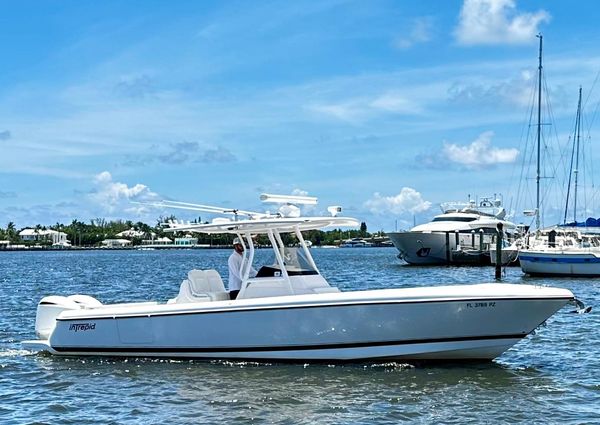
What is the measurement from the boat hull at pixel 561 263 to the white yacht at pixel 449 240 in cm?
2167

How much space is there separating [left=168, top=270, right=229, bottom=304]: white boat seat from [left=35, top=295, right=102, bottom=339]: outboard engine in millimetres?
1875

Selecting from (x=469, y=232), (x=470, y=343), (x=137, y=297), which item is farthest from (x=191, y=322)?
(x=469, y=232)

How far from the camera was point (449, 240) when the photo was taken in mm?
67000

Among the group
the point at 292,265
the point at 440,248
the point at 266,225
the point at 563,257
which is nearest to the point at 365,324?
the point at 292,265

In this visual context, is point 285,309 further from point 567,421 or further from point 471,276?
point 471,276

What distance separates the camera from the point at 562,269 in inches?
1677

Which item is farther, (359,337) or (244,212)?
(244,212)

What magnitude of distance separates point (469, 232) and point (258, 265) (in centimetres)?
5397

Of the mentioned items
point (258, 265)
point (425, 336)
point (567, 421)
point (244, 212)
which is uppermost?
point (244, 212)

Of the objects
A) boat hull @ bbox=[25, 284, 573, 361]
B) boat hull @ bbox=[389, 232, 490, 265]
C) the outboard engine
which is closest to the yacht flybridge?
boat hull @ bbox=[25, 284, 573, 361]

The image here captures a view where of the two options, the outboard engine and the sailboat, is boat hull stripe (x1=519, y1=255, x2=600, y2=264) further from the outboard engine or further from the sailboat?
the outboard engine

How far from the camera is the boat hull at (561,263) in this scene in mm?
41969

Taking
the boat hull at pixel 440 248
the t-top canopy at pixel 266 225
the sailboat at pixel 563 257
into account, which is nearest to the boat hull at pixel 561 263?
the sailboat at pixel 563 257

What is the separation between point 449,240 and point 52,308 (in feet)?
173
